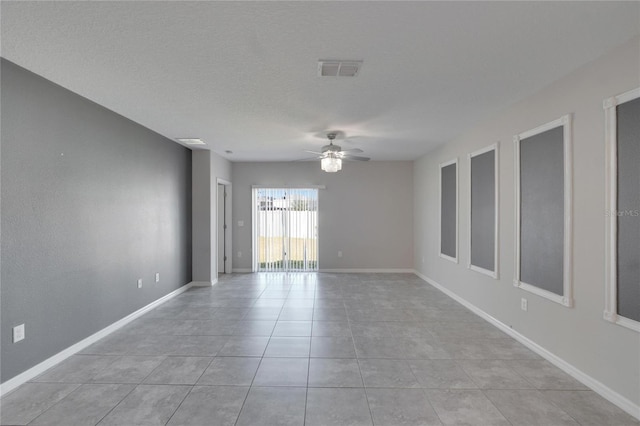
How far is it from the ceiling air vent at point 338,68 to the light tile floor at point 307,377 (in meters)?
2.63

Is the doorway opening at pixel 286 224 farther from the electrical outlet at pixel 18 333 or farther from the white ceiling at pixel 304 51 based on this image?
the electrical outlet at pixel 18 333

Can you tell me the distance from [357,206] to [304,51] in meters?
5.03

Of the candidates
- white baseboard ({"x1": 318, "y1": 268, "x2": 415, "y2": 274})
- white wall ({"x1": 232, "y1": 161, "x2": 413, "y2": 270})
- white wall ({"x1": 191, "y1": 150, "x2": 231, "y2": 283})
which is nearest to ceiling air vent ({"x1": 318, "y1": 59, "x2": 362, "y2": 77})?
white wall ({"x1": 191, "y1": 150, "x2": 231, "y2": 283})

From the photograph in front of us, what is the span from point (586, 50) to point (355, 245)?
17.6 ft

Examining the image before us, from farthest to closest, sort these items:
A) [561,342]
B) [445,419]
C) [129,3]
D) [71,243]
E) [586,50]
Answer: [71,243]
[561,342]
[586,50]
[445,419]
[129,3]

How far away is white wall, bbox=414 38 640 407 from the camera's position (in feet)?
6.96

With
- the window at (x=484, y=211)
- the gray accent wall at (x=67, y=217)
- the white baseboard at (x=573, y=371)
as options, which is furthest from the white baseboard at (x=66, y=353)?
the window at (x=484, y=211)

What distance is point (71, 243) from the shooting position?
294 centimetres

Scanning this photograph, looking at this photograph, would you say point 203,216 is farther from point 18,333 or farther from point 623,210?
point 623,210

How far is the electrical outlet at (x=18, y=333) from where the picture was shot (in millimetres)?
2358

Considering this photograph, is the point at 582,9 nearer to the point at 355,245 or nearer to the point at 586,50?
the point at 586,50

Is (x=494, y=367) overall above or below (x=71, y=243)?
below

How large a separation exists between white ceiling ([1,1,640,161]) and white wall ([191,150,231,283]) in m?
2.02

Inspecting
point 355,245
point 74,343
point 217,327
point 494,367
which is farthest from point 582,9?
point 355,245
